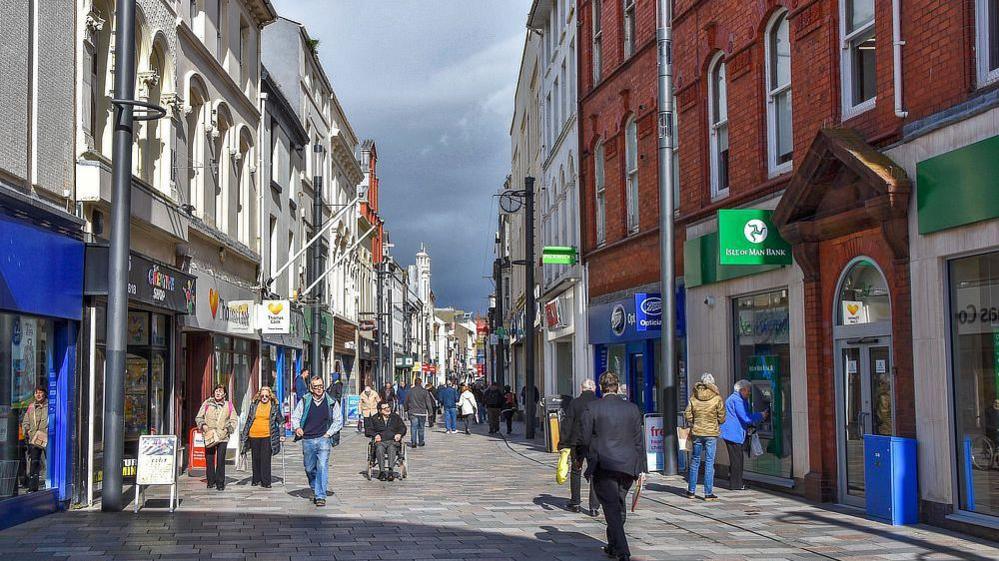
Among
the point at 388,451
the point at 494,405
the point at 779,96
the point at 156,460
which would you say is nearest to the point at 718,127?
the point at 779,96

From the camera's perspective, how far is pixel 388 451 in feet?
63.2

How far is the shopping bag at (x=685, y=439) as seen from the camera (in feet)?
51.9

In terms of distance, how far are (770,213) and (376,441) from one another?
300 inches

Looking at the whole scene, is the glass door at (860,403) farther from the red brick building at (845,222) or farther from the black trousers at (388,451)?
the black trousers at (388,451)

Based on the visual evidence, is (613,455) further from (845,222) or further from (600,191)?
(600,191)

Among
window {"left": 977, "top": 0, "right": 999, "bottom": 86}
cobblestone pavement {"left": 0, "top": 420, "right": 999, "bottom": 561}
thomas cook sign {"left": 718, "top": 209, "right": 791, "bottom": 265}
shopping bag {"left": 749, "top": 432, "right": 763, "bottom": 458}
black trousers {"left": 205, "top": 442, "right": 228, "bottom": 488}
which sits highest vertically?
window {"left": 977, "top": 0, "right": 999, "bottom": 86}

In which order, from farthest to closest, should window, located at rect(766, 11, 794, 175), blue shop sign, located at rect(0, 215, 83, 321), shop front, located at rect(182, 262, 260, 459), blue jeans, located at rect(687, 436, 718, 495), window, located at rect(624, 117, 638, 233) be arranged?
window, located at rect(624, 117, 638, 233) < shop front, located at rect(182, 262, 260, 459) < window, located at rect(766, 11, 794, 175) < blue jeans, located at rect(687, 436, 718, 495) < blue shop sign, located at rect(0, 215, 83, 321)

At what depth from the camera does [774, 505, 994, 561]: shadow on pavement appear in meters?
10.5

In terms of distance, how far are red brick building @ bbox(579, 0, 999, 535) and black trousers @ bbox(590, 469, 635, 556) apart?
3926 millimetres

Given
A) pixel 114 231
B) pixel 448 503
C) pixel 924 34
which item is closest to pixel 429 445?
pixel 448 503

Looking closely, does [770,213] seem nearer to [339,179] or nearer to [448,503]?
[448,503]

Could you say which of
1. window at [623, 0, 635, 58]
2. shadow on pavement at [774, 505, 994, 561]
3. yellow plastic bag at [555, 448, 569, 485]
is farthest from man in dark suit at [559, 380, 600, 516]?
window at [623, 0, 635, 58]

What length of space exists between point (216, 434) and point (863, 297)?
9.77 meters

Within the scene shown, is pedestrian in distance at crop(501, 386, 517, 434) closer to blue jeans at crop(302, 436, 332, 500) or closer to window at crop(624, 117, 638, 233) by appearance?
window at crop(624, 117, 638, 233)
